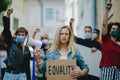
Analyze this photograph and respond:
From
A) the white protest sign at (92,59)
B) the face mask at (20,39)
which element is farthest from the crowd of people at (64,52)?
the white protest sign at (92,59)

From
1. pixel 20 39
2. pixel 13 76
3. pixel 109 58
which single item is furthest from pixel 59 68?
pixel 20 39

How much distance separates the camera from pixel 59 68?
22.1 ft

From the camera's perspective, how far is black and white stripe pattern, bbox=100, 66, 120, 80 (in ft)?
24.4

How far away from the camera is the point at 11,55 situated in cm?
848

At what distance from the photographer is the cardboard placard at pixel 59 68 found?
667 cm

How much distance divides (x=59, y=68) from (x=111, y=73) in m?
1.11

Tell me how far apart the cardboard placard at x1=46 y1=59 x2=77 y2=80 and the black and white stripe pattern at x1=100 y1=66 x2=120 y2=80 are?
932 mm

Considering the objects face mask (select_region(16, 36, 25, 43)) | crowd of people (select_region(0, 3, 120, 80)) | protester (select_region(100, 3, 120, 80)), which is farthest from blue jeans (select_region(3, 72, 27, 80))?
protester (select_region(100, 3, 120, 80))

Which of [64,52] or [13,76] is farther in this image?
[13,76]

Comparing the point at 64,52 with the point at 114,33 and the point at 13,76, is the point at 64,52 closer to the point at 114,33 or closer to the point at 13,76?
the point at 114,33

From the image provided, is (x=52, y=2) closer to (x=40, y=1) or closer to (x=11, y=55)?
(x=40, y=1)

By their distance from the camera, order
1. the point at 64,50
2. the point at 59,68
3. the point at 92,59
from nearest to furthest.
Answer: the point at 59,68 < the point at 64,50 < the point at 92,59

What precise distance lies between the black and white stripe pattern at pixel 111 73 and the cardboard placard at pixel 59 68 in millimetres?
932

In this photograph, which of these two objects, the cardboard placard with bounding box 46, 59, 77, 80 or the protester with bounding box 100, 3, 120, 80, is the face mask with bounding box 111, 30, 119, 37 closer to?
the protester with bounding box 100, 3, 120, 80
